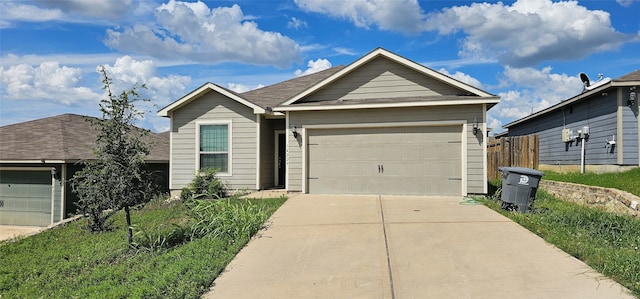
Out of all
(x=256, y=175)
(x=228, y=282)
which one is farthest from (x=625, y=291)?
(x=256, y=175)

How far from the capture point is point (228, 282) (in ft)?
15.6

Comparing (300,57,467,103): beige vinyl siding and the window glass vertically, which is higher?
(300,57,467,103): beige vinyl siding

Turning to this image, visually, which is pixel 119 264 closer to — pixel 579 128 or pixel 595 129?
pixel 595 129

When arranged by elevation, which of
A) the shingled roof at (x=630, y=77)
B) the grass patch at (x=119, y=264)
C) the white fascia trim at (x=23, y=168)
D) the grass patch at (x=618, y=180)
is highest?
the shingled roof at (x=630, y=77)

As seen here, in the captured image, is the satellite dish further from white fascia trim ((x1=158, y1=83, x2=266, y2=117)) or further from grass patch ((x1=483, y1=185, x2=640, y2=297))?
white fascia trim ((x1=158, y1=83, x2=266, y2=117))

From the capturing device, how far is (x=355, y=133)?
11.3 metres

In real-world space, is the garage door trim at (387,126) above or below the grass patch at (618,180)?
above

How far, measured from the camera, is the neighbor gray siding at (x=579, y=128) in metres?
12.7

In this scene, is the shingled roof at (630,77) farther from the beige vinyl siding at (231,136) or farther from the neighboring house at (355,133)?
the beige vinyl siding at (231,136)

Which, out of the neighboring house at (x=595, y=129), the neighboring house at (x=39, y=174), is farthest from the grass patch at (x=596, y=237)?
the neighboring house at (x=39, y=174)

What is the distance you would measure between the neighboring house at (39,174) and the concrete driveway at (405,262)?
8193 mm

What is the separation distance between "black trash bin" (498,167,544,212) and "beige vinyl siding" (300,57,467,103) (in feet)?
11.7

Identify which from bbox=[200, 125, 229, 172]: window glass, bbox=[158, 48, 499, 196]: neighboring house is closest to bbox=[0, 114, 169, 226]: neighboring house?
bbox=[200, 125, 229, 172]: window glass

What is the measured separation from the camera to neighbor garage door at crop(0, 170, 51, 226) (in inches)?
524
